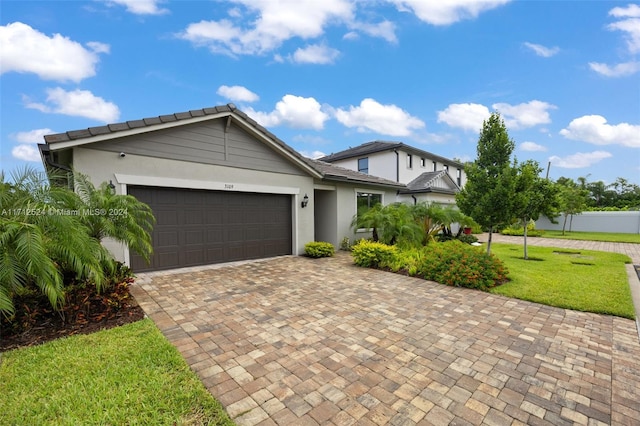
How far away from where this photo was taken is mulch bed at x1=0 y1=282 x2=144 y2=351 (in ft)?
12.6

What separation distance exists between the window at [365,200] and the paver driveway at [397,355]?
23.6 ft

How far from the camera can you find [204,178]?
27.3 feet

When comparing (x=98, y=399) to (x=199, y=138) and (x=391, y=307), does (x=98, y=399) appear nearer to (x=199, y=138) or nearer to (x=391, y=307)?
(x=391, y=307)

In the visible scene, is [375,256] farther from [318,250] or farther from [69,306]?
[69,306]

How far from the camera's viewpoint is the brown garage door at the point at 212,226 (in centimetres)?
765

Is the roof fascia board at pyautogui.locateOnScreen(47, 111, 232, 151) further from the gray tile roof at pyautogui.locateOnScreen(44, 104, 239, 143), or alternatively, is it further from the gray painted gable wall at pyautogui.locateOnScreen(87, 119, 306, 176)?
the gray painted gable wall at pyautogui.locateOnScreen(87, 119, 306, 176)

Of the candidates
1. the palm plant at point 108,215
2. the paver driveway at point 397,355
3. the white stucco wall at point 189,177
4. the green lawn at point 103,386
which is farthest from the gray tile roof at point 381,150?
the green lawn at point 103,386

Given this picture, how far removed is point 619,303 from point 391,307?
14.8 feet

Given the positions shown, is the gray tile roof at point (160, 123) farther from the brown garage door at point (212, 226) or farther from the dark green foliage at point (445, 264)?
the dark green foliage at point (445, 264)

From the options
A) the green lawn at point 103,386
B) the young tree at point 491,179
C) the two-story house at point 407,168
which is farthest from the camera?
the two-story house at point 407,168

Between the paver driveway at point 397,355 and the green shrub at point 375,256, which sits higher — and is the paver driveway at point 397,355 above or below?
below

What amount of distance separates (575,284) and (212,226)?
32.2ft

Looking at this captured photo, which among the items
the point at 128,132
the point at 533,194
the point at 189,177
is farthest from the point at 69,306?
the point at 533,194

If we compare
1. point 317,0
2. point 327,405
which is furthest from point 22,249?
point 317,0
